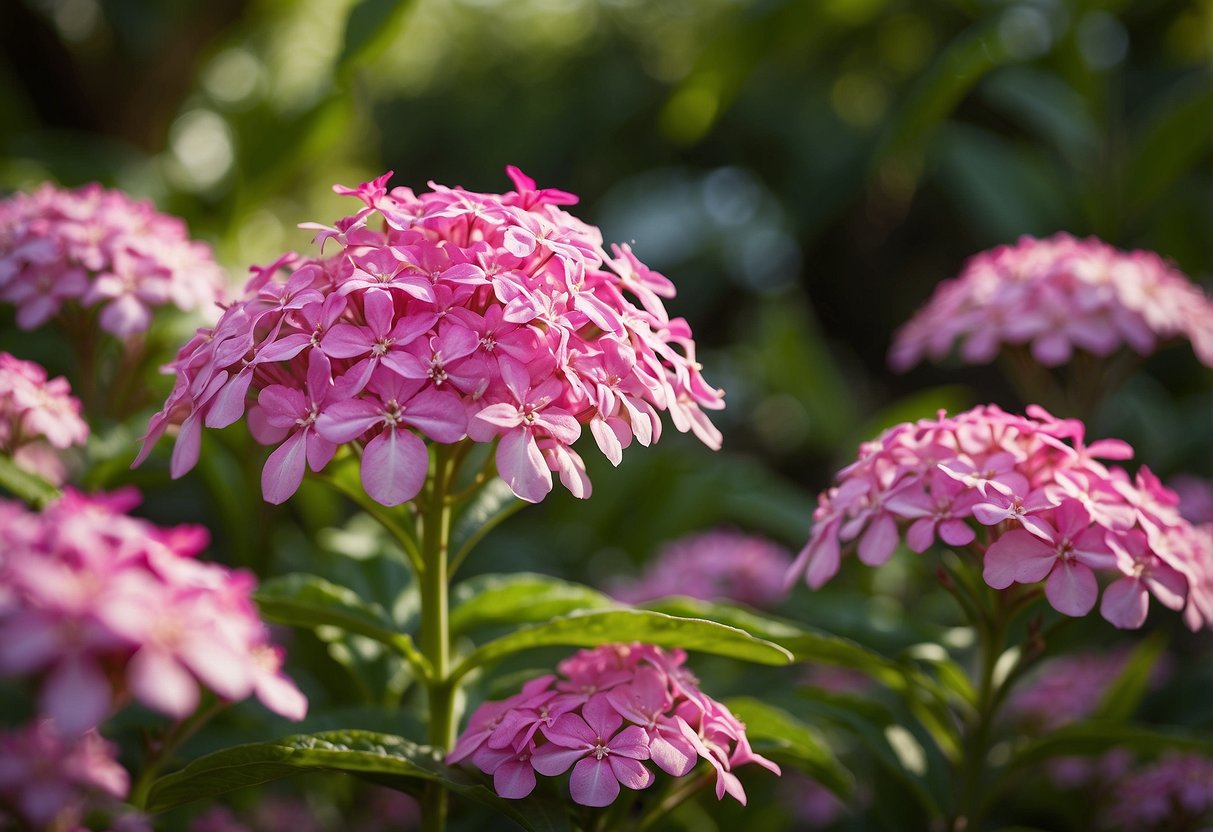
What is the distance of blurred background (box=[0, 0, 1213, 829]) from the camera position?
206 cm

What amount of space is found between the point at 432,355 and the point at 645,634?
34 centimetres

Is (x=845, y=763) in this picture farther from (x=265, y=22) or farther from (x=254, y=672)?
(x=265, y=22)

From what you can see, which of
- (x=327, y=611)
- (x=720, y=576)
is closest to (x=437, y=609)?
(x=327, y=611)

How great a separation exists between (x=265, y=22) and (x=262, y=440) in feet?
9.11

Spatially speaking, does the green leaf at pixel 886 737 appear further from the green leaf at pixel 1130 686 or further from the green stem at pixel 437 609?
the green stem at pixel 437 609

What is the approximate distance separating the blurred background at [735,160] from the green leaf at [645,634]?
48cm

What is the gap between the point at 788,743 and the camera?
1084mm

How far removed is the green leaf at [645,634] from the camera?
37.3 inches

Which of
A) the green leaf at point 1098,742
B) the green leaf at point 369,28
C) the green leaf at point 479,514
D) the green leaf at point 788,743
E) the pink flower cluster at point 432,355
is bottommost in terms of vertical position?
the green leaf at point 1098,742

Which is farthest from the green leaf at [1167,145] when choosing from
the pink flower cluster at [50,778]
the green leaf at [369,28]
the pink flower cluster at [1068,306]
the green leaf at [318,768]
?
the pink flower cluster at [50,778]

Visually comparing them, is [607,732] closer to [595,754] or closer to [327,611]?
[595,754]

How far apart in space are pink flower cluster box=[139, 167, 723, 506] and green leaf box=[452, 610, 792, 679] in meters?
0.15

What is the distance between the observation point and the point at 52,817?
0.66 metres

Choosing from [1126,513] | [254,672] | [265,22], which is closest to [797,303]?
[265,22]
